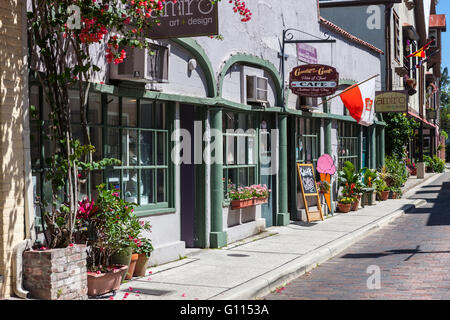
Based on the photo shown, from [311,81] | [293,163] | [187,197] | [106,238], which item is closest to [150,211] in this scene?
[187,197]

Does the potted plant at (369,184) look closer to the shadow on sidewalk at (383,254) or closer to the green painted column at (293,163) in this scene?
the green painted column at (293,163)

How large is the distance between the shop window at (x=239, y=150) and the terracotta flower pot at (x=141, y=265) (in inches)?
142

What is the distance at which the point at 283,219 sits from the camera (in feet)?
45.3

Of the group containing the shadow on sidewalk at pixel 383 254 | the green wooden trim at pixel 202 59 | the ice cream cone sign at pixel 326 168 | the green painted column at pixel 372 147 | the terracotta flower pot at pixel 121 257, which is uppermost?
the green wooden trim at pixel 202 59

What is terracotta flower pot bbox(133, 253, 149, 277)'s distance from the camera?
8164 mm

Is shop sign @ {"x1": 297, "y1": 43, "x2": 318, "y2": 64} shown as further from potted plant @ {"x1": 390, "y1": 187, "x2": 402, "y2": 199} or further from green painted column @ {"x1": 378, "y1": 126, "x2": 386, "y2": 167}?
green painted column @ {"x1": 378, "y1": 126, "x2": 386, "y2": 167}

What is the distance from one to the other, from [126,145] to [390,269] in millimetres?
4140

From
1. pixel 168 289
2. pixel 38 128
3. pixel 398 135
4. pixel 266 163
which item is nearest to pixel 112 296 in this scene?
pixel 168 289

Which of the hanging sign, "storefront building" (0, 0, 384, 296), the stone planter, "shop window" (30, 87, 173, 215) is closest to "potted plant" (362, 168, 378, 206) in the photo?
"storefront building" (0, 0, 384, 296)

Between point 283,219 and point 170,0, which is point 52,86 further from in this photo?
point 283,219

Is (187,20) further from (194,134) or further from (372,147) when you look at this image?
(372,147)

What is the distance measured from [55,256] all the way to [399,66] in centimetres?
2377

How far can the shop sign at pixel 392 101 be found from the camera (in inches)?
830

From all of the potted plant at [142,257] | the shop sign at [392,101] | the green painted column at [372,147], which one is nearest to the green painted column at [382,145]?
the green painted column at [372,147]
